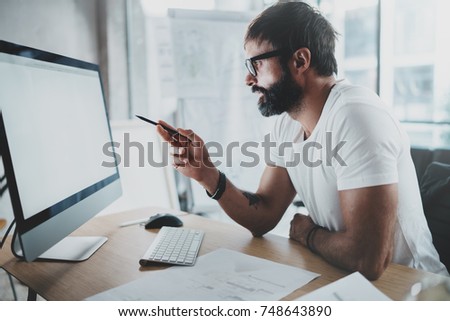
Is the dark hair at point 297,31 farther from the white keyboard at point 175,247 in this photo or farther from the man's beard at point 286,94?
the white keyboard at point 175,247

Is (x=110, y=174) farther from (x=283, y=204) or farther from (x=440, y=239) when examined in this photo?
(x=440, y=239)

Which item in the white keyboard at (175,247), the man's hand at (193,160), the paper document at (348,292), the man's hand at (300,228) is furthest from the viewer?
the man's hand at (193,160)

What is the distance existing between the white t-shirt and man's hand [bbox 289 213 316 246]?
8 centimetres

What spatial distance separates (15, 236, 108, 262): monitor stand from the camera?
37.6 inches

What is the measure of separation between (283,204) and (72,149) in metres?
0.67

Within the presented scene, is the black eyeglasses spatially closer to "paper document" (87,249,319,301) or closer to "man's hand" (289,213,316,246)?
"man's hand" (289,213,316,246)

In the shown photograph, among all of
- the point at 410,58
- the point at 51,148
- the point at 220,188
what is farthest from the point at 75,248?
the point at 410,58

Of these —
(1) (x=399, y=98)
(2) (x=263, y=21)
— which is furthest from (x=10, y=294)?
(1) (x=399, y=98)

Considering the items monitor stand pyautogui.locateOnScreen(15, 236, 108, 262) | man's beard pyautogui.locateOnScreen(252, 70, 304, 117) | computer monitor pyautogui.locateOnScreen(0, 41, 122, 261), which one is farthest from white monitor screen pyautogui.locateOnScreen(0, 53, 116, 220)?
man's beard pyautogui.locateOnScreen(252, 70, 304, 117)

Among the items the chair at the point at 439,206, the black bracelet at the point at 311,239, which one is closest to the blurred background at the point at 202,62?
the chair at the point at 439,206

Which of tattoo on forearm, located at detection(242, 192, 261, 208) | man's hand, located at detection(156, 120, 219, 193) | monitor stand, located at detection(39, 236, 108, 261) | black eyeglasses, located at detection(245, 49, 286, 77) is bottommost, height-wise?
monitor stand, located at detection(39, 236, 108, 261)

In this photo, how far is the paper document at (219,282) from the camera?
0.73 m

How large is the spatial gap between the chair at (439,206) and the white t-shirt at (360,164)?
0.17 feet

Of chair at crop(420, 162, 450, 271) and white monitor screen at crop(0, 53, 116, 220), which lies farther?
chair at crop(420, 162, 450, 271)
